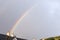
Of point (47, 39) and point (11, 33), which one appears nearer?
point (11, 33)

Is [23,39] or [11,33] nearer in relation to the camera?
[11,33]

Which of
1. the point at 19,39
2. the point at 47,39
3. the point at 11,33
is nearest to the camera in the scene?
the point at 11,33

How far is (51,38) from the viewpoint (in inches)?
1768

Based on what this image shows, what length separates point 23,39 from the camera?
5591cm

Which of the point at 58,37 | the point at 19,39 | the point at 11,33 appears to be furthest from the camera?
the point at 19,39

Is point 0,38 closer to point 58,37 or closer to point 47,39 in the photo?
point 47,39

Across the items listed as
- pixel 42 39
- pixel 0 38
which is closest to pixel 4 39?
pixel 0 38

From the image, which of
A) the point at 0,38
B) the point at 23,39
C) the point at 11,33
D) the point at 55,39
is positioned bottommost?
the point at 11,33

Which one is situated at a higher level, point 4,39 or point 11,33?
point 4,39

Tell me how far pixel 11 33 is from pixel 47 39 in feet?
90.7

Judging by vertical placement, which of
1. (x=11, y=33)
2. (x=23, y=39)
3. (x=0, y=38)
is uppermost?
(x=23, y=39)

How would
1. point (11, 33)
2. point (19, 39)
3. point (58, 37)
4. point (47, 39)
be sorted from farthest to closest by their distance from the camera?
1. point (19, 39)
2. point (47, 39)
3. point (58, 37)
4. point (11, 33)

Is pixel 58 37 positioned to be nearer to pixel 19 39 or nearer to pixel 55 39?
pixel 55 39

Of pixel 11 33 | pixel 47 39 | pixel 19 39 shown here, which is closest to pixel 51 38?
pixel 47 39
